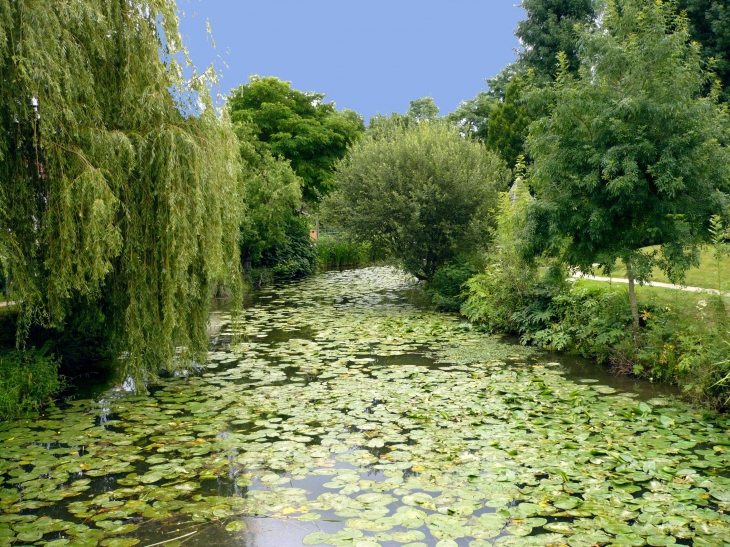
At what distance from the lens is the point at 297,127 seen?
29984mm

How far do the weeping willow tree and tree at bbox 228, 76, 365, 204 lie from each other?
67.3 ft

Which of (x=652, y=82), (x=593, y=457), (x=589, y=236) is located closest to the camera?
(x=593, y=457)

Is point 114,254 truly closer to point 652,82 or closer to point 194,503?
point 194,503

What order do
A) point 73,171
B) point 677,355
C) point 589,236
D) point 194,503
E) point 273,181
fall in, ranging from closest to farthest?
point 194,503 → point 73,171 → point 677,355 → point 589,236 → point 273,181

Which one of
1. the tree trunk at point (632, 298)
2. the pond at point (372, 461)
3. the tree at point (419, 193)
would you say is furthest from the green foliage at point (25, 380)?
the tree at point (419, 193)

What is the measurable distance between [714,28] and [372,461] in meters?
19.4

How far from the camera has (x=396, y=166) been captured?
1639 centimetres

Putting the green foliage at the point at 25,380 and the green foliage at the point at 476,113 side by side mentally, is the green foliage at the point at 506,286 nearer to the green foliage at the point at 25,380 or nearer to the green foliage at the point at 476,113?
the green foliage at the point at 25,380

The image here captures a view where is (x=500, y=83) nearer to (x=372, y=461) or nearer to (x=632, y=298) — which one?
(x=632, y=298)

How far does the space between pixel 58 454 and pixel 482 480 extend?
14.5 ft

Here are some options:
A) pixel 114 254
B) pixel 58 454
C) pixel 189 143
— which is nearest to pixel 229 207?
pixel 189 143

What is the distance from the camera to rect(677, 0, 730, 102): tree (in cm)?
1878

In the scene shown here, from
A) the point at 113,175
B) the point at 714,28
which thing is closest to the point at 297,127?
the point at 714,28

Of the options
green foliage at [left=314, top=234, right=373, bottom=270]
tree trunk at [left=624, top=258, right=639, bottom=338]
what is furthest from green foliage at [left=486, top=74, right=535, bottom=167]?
tree trunk at [left=624, top=258, right=639, bottom=338]
